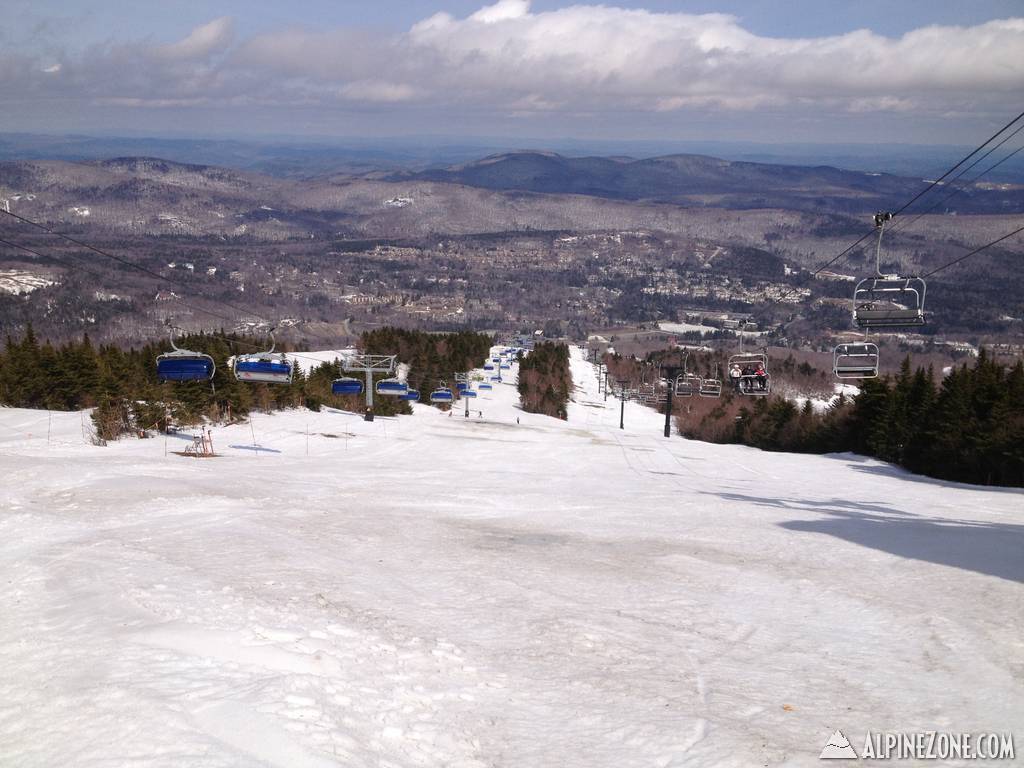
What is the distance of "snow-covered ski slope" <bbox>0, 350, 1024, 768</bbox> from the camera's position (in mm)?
5988

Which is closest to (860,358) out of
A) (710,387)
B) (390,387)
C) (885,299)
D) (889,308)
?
(889,308)

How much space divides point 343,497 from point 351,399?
3576cm

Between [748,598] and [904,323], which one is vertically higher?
[904,323]

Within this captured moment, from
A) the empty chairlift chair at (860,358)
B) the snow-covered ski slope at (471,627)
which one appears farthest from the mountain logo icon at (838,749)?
the empty chairlift chair at (860,358)

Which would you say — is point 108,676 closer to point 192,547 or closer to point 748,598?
point 192,547

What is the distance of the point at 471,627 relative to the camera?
845 cm

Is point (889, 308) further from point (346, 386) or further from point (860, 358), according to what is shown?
point (346, 386)

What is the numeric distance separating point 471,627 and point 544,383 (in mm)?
71997

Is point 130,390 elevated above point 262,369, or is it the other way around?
point 262,369

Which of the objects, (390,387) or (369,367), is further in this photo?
(390,387)

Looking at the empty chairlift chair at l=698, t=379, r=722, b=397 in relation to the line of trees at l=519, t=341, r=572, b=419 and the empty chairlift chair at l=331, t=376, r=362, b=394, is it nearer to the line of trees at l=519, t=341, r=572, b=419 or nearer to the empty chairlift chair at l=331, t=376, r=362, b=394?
the empty chairlift chair at l=331, t=376, r=362, b=394

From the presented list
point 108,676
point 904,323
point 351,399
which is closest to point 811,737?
point 108,676

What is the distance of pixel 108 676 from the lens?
643 centimetres

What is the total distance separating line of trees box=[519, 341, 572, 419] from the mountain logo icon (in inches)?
2560
